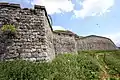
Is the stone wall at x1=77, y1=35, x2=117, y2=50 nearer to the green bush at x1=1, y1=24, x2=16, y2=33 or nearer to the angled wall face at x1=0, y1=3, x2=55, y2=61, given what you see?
the angled wall face at x1=0, y1=3, x2=55, y2=61

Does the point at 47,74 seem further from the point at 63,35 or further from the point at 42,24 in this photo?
the point at 63,35

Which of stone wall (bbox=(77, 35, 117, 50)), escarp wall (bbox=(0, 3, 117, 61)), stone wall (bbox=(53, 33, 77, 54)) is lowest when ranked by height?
stone wall (bbox=(77, 35, 117, 50))

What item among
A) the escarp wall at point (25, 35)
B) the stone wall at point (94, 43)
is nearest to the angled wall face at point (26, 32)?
the escarp wall at point (25, 35)

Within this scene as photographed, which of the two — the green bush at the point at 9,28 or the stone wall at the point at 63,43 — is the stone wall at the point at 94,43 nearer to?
the stone wall at the point at 63,43

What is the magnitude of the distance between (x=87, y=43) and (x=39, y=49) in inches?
978

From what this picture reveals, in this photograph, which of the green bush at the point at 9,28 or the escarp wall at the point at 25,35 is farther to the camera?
the green bush at the point at 9,28

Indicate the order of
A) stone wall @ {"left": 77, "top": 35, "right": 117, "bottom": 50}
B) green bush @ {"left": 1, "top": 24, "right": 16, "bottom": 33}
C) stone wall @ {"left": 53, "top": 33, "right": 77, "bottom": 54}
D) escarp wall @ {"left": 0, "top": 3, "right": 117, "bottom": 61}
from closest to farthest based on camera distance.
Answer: escarp wall @ {"left": 0, "top": 3, "right": 117, "bottom": 61}
green bush @ {"left": 1, "top": 24, "right": 16, "bottom": 33}
stone wall @ {"left": 53, "top": 33, "right": 77, "bottom": 54}
stone wall @ {"left": 77, "top": 35, "right": 117, "bottom": 50}

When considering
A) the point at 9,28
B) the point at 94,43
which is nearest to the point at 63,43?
the point at 9,28

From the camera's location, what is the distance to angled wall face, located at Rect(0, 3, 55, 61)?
949 centimetres

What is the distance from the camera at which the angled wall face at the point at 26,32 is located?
949 cm

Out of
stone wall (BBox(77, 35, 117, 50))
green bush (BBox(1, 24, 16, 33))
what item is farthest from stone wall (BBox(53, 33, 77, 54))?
stone wall (BBox(77, 35, 117, 50))

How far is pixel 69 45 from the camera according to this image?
18000 mm

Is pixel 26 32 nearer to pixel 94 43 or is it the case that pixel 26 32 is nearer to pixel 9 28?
pixel 9 28

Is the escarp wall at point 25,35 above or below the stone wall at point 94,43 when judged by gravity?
above
